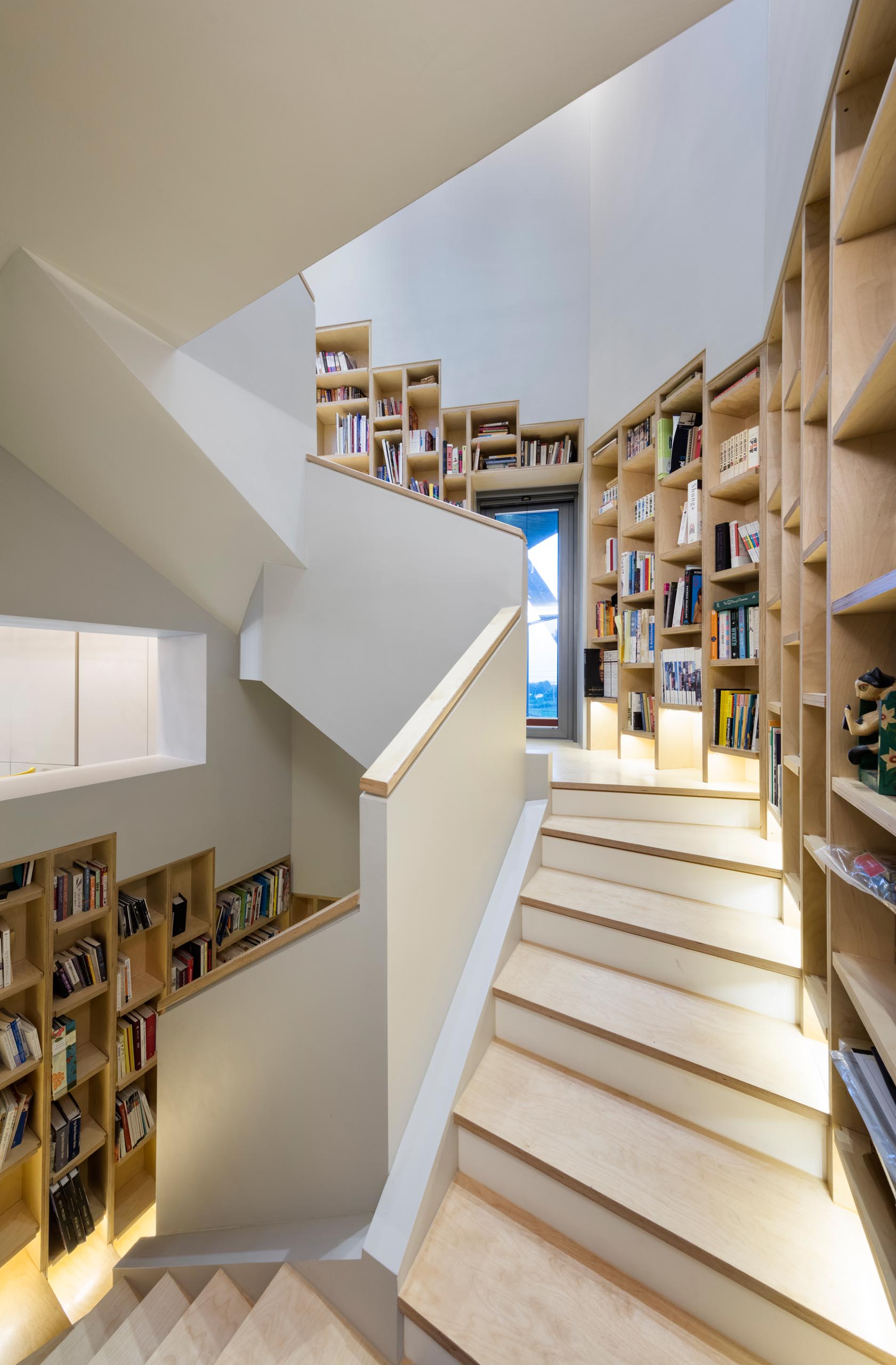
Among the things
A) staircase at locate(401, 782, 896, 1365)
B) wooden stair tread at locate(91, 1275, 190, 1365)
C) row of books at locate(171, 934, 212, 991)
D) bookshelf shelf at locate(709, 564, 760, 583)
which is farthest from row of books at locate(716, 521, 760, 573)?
row of books at locate(171, 934, 212, 991)

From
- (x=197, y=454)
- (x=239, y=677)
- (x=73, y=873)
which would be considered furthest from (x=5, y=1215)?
(x=197, y=454)

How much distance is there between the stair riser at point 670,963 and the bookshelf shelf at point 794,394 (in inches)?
65.2

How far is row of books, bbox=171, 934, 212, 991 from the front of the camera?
3160 mm

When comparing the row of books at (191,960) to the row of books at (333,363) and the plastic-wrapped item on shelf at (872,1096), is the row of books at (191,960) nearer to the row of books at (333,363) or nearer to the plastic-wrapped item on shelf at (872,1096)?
the plastic-wrapped item on shelf at (872,1096)

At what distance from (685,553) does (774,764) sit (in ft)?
4.08

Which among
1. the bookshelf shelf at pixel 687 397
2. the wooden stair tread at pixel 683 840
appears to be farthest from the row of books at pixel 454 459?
the wooden stair tread at pixel 683 840

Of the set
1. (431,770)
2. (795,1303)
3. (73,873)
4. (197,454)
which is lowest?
(795,1303)

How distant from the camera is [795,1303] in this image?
1072 millimetres

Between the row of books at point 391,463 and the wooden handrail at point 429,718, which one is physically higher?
the row of books at point 391,463

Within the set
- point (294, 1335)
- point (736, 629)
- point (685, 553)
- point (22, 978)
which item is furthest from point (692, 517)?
point (22, 978)

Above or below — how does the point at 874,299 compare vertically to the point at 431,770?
above

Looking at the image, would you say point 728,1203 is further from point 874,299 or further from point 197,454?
point 197,454

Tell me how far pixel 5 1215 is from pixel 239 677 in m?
2.66

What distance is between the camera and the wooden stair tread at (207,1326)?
129 centimetres
